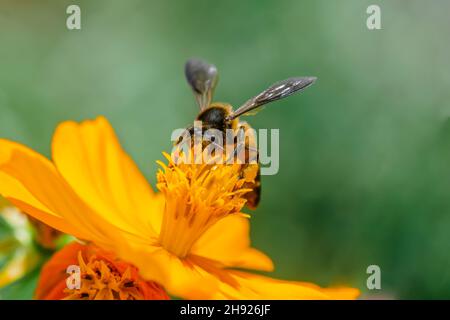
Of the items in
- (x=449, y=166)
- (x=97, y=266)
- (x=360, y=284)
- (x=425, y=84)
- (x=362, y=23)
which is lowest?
(x=360, y=284)

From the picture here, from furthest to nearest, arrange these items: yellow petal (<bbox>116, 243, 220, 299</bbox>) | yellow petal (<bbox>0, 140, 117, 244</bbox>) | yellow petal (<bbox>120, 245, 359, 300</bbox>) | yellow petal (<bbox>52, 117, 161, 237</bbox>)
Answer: yellow petal (<bbox>52, 117, 161, 237</bbox>)
yellow petal (<bbox>120, 245, 359, 300</bbox>)
yellow petal (<bbox>0, 140, 117, 244</bbox>)
yellow petal (<bbox>116, 243, 220, 299</bbox>)

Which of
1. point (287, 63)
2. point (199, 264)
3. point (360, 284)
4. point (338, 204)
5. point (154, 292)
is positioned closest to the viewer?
point (154, 292)

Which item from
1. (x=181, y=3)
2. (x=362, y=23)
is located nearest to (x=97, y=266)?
(x=181, y=3)

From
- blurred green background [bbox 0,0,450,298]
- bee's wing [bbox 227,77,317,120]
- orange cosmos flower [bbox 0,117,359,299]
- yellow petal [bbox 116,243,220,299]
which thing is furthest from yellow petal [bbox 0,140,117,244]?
blurred green background [bbox 0,0,450,298]

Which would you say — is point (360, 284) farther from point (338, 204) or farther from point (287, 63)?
point (287, 63)

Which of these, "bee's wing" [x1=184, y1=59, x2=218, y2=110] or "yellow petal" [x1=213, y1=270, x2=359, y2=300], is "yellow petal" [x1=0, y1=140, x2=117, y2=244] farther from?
"bee's wing" [x1=184, y1=59, x2=218, y2=110]

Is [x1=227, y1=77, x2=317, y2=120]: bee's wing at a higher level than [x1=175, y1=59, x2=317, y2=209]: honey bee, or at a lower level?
higher
